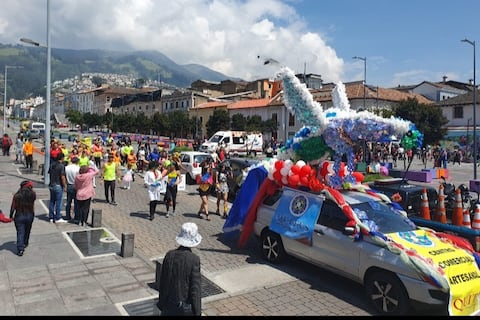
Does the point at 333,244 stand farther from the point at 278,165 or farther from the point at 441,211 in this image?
the point at 441,211

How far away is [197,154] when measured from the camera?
18609mm

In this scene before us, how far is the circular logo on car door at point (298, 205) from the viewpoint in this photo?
7573 millimetres

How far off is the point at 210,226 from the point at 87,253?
138 inches

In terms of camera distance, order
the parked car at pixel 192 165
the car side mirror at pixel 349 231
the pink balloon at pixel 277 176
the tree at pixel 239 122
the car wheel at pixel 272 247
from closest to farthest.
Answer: the car side mirror at pixel 349 231 → the car wheel at pixel 272 247 → the pink balloon at pixel 277 176 → the parked car at pixel 192 165 → the tree at pixel 239 122

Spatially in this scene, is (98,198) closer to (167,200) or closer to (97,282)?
(167,200)

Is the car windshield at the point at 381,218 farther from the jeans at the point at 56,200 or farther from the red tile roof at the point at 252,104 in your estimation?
the red tile roof at the point at 252,104

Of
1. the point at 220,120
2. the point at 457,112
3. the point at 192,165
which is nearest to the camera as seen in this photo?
the point at 192,165

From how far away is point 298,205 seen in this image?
770 cm

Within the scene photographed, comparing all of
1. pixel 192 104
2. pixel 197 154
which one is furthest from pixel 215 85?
pixel 197 154

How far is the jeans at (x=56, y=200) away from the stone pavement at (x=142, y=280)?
346 mm

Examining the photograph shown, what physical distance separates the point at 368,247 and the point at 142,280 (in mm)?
3678

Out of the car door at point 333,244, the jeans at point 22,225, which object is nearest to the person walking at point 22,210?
the jeans at point 22,225

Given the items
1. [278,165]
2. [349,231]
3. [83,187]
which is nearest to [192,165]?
[83,187]

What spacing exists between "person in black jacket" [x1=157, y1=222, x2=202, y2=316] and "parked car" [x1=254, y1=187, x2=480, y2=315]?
9.74 ft
